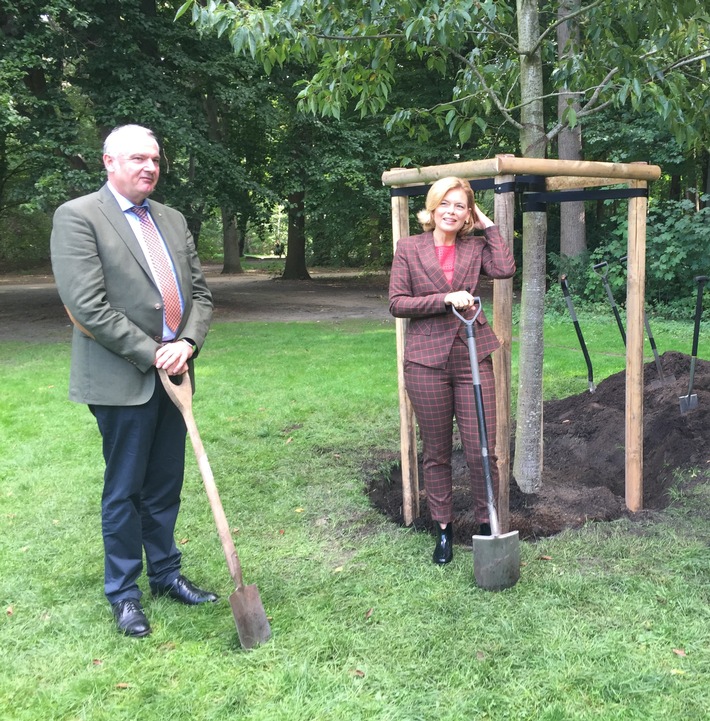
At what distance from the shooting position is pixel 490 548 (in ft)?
10.7

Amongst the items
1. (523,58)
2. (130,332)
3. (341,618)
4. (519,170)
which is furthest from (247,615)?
(523,58)

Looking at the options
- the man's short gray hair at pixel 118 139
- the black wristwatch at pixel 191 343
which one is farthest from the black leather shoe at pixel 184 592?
the man's short gray hair at pixel 118 139

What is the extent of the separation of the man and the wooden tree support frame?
1.33 meters

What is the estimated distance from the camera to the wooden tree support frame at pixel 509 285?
3645mm

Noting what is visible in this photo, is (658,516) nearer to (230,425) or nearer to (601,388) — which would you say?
(601,388)

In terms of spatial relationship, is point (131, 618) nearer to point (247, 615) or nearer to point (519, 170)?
point (247, 615)

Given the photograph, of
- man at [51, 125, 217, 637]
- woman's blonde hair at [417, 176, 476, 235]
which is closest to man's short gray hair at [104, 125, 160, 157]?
man at [51, 125, 217, 637]

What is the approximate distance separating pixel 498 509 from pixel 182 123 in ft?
34.3

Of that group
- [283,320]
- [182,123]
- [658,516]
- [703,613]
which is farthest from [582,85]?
[283,320]

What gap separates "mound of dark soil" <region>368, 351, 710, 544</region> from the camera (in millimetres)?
4203

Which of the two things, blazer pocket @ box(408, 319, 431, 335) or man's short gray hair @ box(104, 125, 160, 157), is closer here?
man's short gray hair @ box(104, 125, 160, 157)

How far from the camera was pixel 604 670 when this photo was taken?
2717mm

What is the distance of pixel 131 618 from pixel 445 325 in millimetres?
1979

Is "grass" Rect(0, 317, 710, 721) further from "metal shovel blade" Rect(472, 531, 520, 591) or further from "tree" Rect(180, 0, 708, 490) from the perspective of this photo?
"tree" Rect(180, 0, 708, 490)
